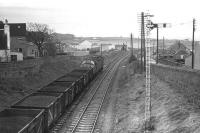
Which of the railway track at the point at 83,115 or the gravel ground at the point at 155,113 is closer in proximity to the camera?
the gravel ground at the point at 155,113

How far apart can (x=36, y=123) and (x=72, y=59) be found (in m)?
60.5

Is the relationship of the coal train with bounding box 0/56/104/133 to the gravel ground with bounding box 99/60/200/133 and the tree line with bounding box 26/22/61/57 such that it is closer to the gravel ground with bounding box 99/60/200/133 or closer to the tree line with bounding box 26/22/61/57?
the gravel ground with bounding box 99/60/200/133

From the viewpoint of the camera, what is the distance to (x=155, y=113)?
76.8 ft

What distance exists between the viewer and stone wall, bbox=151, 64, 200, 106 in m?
23.1

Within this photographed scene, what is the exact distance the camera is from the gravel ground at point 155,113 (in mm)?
18469

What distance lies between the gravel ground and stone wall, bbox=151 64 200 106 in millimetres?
577

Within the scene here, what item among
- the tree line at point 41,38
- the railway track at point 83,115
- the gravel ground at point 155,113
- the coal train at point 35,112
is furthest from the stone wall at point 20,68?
the tree line at point 41,38

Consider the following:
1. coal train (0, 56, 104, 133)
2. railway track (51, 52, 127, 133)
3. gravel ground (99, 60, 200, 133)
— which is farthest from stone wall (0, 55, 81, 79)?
gravel ground (99, 60, 200, 133)

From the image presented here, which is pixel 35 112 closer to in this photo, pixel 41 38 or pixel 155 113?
pixel 155 113

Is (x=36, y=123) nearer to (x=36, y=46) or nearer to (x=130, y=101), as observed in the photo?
(x=130, y=101)

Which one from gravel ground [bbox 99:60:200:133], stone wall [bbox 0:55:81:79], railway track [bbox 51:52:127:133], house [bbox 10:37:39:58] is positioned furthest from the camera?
house [bbox 10:37:39:58]

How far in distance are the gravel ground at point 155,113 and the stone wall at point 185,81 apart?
58 centimetres

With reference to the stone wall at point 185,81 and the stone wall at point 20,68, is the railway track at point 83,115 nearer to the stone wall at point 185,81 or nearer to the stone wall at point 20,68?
the stone wall at point 185,81

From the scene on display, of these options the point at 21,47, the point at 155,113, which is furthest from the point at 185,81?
the point at 21,47
